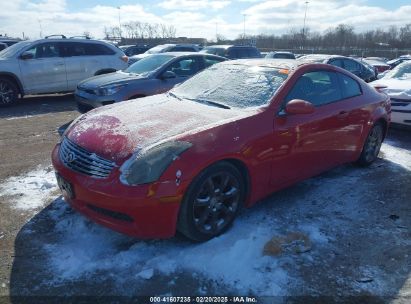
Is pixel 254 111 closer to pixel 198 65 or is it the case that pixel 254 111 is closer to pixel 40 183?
pixel 40 183

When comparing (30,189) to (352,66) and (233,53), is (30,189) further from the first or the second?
(233,53)

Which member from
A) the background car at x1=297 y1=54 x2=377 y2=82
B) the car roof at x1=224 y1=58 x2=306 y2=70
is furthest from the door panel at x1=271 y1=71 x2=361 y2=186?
the background car at x1=297 y1=54 x2=377 y2=82

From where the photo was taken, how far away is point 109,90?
738cm

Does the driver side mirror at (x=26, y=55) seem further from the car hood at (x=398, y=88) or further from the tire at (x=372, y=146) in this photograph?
the car hood at (x=398, y=88)

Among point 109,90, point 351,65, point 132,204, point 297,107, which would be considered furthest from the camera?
point 351,65

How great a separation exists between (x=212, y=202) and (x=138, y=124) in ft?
3.28

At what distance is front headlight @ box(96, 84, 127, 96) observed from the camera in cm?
736

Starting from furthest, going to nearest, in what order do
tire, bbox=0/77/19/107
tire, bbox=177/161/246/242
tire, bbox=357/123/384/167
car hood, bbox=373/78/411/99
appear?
tire, bbox=0/77/19/107
car hood, bbox=373/78/411/99
tire, bbox=357/123/384/167
tire, bbox=177/161/246/242

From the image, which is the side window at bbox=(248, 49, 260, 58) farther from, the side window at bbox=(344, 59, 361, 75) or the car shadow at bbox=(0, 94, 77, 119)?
the car shadow at bbox=(0, 94, 77, 119)

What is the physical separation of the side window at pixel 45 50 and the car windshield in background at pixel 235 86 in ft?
22.4

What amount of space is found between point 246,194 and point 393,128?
5.62m

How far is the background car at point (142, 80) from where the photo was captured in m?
7.39

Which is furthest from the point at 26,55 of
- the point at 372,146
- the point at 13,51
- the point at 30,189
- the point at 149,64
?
the point at 372,146

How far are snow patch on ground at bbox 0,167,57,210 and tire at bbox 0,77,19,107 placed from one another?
570cm
